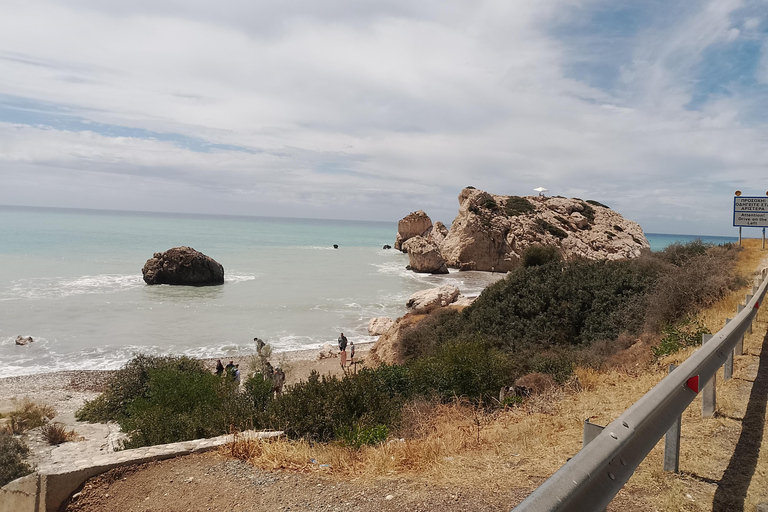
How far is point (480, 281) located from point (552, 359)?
Answer: 41423mm

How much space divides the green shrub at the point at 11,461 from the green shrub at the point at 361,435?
18.3 ft

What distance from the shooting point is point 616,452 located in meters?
2.21

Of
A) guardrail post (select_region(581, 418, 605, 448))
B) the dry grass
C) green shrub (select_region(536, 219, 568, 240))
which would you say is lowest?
the dry grass

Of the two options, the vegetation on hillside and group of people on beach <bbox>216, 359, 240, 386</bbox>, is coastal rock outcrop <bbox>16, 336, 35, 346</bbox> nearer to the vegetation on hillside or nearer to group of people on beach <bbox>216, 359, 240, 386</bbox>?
the vegetation on hillside

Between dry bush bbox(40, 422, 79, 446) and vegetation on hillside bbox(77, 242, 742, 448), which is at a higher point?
vegetation on hillside bbox(77, 242, 742, 448)

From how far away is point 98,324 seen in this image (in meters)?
29.5

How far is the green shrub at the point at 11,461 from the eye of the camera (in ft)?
25.3

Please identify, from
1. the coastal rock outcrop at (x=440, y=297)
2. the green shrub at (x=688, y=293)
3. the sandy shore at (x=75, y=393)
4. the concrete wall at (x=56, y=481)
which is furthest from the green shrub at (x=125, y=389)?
the coastal rock outcrop at (x=440, y=297)

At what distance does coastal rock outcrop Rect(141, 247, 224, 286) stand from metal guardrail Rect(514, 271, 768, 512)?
47.0 meters

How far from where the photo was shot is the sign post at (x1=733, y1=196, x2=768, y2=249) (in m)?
17.3

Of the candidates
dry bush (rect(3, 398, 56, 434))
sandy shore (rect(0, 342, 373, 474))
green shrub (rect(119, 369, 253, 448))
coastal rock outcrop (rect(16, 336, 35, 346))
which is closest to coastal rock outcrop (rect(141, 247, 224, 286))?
coastal rock outcrop (rect(16, 336, 35, 346))

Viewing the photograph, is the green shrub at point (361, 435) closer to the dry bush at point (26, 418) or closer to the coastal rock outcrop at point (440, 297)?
the dry bush at point (26, 418)

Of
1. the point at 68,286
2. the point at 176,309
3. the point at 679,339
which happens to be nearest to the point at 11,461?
the point at 679,339

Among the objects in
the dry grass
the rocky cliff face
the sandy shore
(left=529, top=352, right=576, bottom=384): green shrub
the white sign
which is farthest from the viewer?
the rocky cliff face
